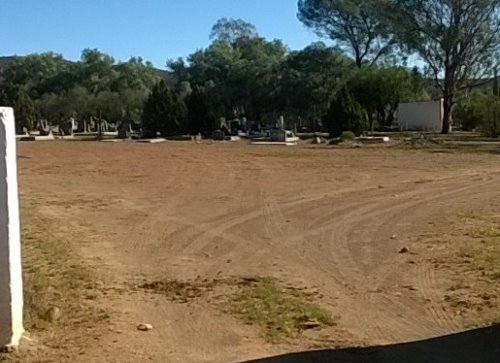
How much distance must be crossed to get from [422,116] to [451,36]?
10758mm

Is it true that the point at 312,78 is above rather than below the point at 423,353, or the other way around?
above

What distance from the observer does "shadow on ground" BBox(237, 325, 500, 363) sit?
21.7ft

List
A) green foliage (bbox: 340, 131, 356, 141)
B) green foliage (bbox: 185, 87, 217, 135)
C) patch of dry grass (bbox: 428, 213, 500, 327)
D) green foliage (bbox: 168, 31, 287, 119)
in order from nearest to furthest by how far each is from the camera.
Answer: patch of dry grass (bbox: 428, 213, 500, 327)
green foliage (bbox: 340, 131, 356, 141)
green foliage (bbox: 185, 87, 217, 135)
green foliage (bbox: 168, 31, 287, 119)

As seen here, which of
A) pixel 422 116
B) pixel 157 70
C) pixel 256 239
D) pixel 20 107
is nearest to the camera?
pixel 256 239

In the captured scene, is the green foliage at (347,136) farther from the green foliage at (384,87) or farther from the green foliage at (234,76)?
the green foliage at (234,76)

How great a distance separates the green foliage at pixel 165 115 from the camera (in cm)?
6038

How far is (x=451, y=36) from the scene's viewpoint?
5944cm

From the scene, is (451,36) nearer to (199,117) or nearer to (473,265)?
(199,117)

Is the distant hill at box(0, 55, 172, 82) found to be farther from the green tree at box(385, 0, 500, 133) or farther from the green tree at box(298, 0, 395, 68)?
the green tree at box(385, 0, 500, 133)

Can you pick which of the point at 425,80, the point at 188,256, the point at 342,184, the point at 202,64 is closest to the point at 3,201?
the point at 188,256

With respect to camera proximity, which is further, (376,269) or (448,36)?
(448,36)

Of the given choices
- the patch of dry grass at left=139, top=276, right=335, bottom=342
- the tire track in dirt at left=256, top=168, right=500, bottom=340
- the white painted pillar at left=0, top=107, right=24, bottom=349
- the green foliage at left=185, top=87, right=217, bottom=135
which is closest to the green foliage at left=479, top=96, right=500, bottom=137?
the green foliage at left=185, top=87, right=217, bottom=135

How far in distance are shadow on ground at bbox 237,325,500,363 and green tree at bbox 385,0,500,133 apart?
5418 centimetres

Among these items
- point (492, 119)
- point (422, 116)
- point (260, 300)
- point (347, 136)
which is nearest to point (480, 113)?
point (492, 119)
